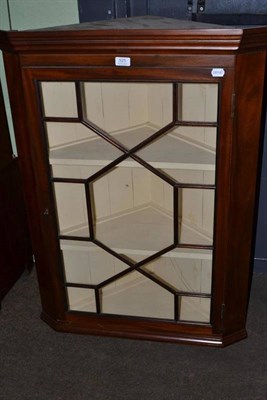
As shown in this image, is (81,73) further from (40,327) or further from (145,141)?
(40,327)

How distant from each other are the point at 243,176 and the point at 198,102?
273mm

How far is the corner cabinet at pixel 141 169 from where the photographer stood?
136cm

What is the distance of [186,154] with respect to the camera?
1.62 meters

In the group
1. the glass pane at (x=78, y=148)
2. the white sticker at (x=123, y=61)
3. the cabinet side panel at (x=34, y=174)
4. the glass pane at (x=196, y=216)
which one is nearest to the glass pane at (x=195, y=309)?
the glass pane at (x=196, y=216)

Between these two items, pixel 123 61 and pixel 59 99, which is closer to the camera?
pixel 123 61

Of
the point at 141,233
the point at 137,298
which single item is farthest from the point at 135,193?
the point at 137,298

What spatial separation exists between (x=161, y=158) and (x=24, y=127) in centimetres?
45

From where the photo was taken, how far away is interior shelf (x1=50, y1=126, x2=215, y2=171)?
→ 156 centimetres

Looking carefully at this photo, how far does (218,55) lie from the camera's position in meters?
1.32

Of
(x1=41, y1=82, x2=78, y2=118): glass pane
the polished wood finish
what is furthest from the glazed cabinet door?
the polished wood finish

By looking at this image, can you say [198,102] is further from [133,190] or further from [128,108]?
[133,190]

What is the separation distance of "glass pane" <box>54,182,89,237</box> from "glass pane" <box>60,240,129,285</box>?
0.31 feet

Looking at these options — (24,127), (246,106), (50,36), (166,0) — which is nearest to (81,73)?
(50,36)

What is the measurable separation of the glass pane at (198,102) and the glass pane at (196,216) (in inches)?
10.3
